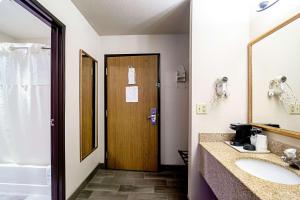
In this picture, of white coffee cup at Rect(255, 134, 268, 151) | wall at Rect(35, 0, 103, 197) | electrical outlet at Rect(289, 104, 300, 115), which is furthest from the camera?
wall at Rect(35, 0, 103, 197)

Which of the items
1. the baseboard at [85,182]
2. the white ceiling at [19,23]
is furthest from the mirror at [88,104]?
the white ceiling at [19,23]

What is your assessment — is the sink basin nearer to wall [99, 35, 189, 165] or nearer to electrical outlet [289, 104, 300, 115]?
electrical outlet [289, 104, 300, 115]

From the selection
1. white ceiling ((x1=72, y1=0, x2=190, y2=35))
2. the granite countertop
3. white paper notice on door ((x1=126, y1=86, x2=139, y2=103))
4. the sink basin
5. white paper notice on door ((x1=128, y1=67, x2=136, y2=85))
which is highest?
white ceiling ((x1=72, y1=0, x2=190, y2=35))

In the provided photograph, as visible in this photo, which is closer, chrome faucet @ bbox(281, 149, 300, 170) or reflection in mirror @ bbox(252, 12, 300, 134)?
chrome faucet @ bbox(281, 149, 300, 170)

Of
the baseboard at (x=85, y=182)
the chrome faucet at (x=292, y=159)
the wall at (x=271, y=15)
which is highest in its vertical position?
the wall at (x=271, y=15)

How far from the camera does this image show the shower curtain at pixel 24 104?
2037mm

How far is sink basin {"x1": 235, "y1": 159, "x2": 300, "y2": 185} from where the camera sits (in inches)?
37.9

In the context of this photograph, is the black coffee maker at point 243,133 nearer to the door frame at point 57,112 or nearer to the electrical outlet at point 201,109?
the electrical outlet at point 201,109

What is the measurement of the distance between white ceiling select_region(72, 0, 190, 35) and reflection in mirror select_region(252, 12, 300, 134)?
1.03m

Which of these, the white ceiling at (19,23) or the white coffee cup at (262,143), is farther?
the white ceiling at (19,23)

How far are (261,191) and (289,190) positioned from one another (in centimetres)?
15

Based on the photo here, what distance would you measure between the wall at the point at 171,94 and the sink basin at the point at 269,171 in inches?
58.8

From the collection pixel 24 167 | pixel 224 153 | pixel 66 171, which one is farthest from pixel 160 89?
pixel 24 167

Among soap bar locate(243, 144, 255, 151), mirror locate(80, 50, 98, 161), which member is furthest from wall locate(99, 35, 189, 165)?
soap bar locate(243, 144, 255, 151)
